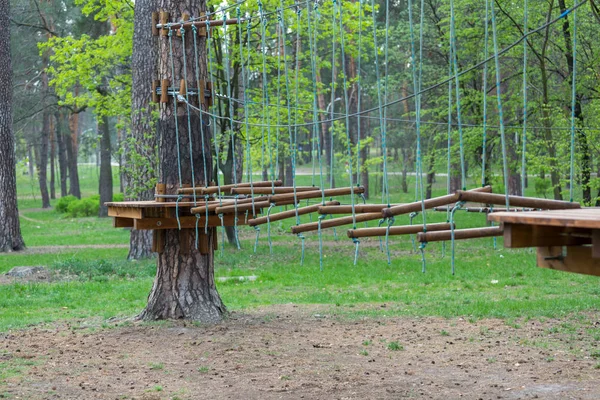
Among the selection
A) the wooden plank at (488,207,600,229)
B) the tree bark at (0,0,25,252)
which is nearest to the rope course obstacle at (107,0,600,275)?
the wooden plank at (488,207,600,229)

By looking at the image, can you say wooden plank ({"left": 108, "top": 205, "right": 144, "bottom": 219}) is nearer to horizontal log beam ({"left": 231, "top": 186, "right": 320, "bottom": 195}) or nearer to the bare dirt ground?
horizontal log beam ({"left": 231, "top": 186, "right": 320, "bottom": 195})

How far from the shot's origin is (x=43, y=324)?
8273 millimetres

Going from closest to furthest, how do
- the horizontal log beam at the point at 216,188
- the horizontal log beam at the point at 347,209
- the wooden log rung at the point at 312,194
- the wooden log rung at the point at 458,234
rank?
the wooden log rung at the point at 458,234 < the horizontal log beam at the point at 347,209 < the wooden log rung at the point at 312,194 < the horizontal log beam at the point at 216,188

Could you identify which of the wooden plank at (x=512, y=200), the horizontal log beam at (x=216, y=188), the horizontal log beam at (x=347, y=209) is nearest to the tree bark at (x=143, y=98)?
the horizontal log beam at (x=216, y=188)

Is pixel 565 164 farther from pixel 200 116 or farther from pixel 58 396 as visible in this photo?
pixel 58 396

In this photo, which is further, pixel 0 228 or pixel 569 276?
pixel 0 228

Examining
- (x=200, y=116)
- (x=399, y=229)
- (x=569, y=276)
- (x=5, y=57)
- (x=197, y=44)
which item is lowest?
(x=569, y=276)

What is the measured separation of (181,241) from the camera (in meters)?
7.97

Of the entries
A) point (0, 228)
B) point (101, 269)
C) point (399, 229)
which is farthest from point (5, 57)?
point (399, 229)

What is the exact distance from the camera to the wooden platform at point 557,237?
3729mm

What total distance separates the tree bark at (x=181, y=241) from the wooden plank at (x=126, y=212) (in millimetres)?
415

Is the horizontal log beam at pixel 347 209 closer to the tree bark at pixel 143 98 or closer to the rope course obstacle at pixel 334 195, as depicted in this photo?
the rope course obstacle at pixel 334 195

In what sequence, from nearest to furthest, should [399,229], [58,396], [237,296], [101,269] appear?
[399,229] < [58,396] < [237,296] < [101,269]

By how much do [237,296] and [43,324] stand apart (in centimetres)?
246
